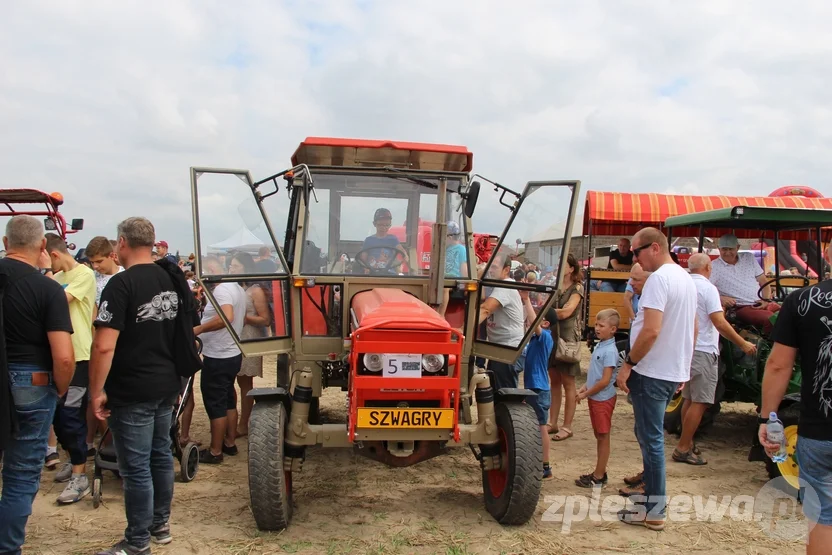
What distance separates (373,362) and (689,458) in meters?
3.37

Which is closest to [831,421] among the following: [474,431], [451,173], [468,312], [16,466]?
[474,431]

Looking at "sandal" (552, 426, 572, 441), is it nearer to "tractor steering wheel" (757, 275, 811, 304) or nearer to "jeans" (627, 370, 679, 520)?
"jeans" (627, 370, 679, 520)

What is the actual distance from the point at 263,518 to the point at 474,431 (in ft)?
4.55

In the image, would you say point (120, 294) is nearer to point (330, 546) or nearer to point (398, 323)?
point (398, 323)

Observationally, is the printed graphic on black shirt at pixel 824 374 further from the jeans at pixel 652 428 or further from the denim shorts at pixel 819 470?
the jeans at pixel 652 428

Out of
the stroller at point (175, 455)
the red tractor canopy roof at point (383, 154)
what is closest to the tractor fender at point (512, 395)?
the red tractor canopy roof at point (383, 154)

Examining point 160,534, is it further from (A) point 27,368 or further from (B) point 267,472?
(A) point 27,368

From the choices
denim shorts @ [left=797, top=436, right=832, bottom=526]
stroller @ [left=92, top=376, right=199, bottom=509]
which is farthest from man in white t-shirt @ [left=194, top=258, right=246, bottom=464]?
denim shorts @ [left=797, top=436, right=832, bottom=526]

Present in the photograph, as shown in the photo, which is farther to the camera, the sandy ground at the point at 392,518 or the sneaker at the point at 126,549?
the sandy ground at the point at 392,518

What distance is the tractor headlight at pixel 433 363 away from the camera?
146 inches

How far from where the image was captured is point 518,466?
3846mm

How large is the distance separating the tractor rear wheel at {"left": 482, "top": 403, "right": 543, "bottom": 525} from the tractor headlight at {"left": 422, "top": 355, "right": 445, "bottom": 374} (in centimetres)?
67

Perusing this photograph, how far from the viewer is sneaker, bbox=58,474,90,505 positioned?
4250 mm

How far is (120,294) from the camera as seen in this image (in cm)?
328
